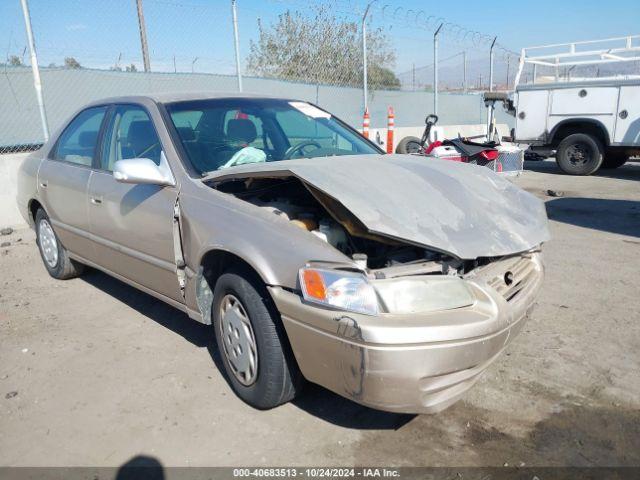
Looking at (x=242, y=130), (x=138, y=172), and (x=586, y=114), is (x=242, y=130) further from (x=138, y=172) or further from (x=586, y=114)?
(x=586, y=114)

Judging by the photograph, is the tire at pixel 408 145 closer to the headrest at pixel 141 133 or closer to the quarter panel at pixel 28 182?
the quarter panel at pixel 28 182

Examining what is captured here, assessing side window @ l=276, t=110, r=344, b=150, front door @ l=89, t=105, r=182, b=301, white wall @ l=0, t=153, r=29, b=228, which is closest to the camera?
front door @ l=89, t=105, r=182, b=301

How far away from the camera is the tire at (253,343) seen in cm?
259

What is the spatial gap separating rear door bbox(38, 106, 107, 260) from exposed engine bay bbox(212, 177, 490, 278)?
1587 mm

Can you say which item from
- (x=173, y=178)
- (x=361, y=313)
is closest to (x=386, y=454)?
(x=361, y=313)

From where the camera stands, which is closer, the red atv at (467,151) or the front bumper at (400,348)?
the front bumper at (400,348)

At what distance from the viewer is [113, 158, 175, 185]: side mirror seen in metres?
3.01

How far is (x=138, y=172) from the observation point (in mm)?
3014

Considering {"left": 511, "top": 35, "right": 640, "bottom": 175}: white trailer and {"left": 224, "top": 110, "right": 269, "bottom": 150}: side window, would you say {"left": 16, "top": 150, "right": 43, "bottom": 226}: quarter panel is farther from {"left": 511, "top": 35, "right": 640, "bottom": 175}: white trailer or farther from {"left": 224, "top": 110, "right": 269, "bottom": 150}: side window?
{"left": 511, "top": 35, "right": 640, "bottom": 175}: white trailer

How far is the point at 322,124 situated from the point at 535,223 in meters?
1.81

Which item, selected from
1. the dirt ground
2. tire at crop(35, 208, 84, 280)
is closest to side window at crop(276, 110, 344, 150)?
the dirt ground

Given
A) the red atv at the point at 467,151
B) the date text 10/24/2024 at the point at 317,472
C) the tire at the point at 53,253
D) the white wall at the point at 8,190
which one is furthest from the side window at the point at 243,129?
the white wall at the point at 8,190

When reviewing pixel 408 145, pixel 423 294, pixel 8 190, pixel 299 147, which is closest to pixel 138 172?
pixel 299 147

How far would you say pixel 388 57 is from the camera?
2150cm
